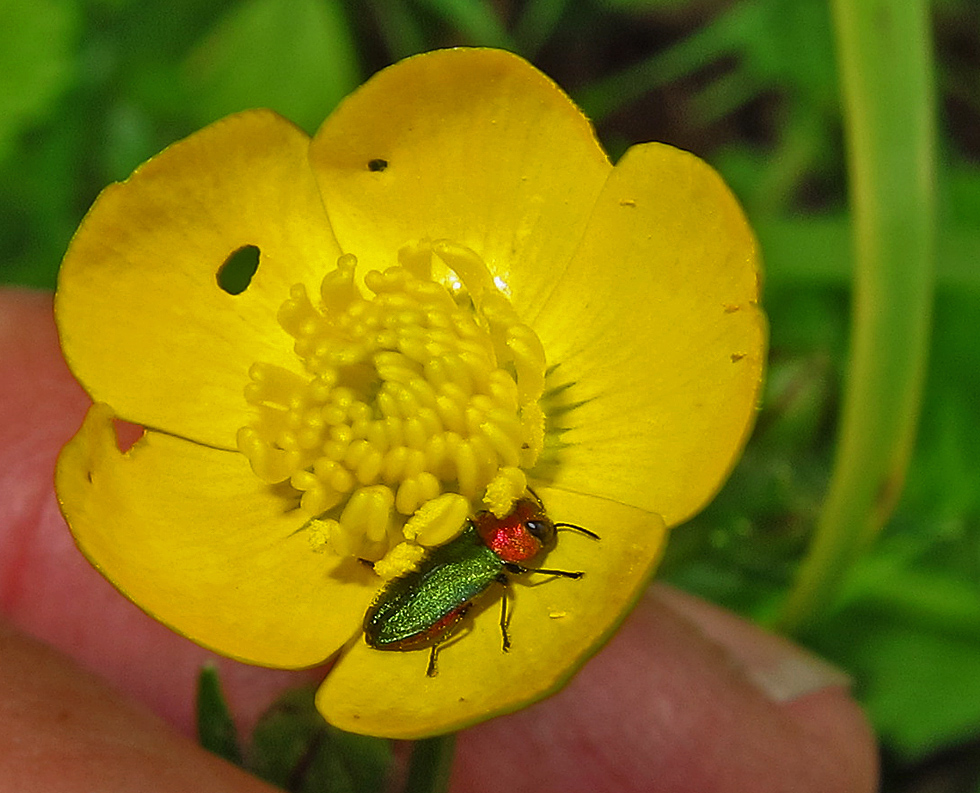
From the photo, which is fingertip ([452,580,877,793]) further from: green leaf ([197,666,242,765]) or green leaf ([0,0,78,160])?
green leaf ([0,0,78,160])

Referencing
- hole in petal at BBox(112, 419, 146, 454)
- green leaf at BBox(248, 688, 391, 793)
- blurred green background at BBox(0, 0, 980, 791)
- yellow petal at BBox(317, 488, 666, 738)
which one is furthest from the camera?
blurred green background at BBox(0, 0, 980, 791)

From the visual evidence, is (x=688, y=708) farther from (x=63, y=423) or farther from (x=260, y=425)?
(x=63, y=423)

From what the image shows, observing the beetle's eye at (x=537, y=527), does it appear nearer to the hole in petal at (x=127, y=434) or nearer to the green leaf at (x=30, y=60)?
the hole in petal at (x=127, y=434)

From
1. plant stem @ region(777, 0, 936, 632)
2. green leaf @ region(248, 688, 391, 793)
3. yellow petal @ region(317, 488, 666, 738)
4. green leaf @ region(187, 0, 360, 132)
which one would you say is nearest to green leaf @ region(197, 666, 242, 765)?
green leaf @ region(248, 688, 391, 793)

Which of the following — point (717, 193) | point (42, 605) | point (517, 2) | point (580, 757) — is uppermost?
point (717, 193)

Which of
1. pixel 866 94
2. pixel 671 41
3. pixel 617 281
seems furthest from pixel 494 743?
pixel 671 41

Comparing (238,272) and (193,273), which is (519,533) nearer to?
(193,273)

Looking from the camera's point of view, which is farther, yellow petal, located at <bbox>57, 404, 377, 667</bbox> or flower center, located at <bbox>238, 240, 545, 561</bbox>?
flower center, located at <bbox>238, 240, 545, 561</bbox>

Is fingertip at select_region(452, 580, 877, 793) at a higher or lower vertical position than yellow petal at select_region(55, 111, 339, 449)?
lower
